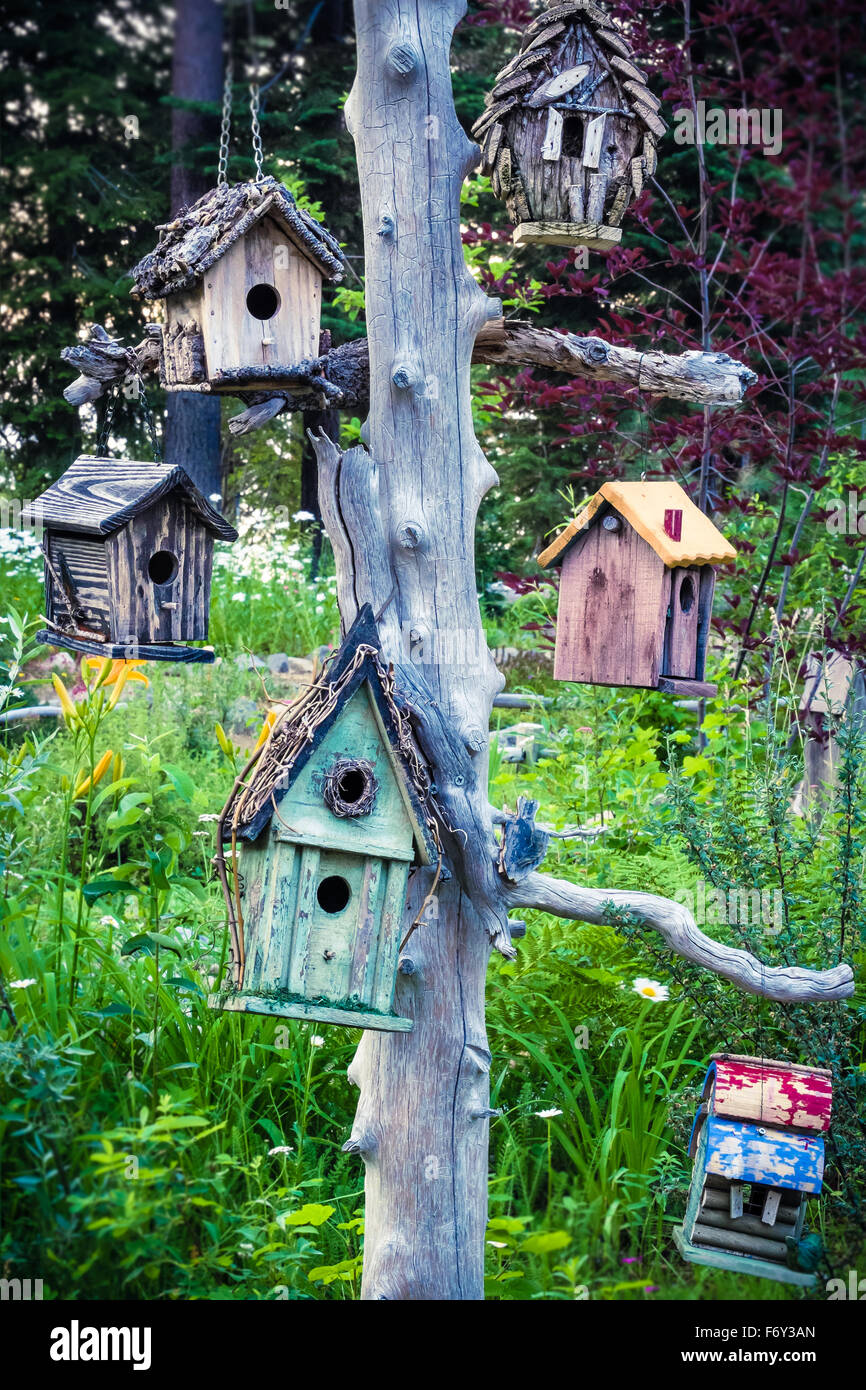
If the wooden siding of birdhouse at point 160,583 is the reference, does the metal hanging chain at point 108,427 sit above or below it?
above

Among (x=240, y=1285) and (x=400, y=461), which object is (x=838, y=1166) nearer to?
(x=240, y=1285)

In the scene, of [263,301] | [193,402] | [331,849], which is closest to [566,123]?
[263,301]

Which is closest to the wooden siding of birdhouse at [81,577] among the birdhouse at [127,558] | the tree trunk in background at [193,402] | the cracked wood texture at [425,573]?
the birdhouse at [127,558]

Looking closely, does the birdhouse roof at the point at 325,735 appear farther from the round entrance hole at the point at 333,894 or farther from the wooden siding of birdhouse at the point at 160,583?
the wooden siding of birdhouse at the point at 160,583

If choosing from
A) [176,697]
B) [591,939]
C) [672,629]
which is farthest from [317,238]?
[176,697]

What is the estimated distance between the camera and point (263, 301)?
2.48 meters

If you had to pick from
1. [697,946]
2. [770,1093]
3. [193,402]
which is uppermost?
[193,402]

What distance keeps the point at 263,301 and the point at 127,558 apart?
643mm

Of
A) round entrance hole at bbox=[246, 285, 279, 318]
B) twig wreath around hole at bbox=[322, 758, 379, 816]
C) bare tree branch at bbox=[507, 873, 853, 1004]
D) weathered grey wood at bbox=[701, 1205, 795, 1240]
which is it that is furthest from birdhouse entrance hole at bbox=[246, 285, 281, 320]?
weathered grey wood at bbox=[701, 1205, 795, 1240]

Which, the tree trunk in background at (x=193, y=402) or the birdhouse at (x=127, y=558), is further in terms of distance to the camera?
the tree trunk in background at (x=193, y=402)

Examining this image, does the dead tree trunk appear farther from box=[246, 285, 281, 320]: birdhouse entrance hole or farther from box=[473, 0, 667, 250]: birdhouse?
box=[246, 285, 281, 320]: birdhouse entrance hole

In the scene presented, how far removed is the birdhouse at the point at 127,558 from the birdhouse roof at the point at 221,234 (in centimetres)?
41

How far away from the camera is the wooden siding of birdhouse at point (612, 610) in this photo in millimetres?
2791

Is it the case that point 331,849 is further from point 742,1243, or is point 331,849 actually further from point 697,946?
point 742,1243
